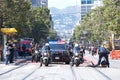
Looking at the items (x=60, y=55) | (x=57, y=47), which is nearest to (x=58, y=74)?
(x=60, y=55)

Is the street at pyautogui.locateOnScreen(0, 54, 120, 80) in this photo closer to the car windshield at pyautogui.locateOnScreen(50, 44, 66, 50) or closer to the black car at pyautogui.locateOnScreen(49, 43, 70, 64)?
the black car at pyautogui.locateOnScreen(49, 43, 70, 64)

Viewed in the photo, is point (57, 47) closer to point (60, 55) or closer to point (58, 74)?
point (60, 55)

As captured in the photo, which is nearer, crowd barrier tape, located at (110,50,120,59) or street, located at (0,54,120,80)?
street, located at (0,54,120,80)

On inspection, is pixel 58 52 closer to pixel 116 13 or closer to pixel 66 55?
pixel 66 55

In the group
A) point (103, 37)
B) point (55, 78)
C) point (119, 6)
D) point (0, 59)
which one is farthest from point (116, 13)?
point (55, 78)

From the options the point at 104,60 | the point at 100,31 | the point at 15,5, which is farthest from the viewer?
the point at 100,31

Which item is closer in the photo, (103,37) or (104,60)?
(104,60)

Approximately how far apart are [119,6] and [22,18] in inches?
537

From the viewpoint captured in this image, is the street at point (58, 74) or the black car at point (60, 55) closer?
the street at point (58, 74)

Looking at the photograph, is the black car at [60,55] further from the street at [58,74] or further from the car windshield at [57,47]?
the street at [58,74]

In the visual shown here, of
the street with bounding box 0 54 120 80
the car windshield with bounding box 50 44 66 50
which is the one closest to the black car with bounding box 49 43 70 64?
the car windshield with bounding box 50 44 66 50

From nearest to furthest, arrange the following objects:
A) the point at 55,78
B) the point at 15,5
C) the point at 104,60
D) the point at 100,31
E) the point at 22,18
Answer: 1. the point at 55,78
2. the point at 104,60
3. the point at 15,5
4. the point at 22,18
5. the point at 100,31

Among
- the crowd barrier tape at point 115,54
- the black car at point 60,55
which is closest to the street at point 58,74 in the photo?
the black car at point 60,55

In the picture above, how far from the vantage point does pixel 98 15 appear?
100375mm
